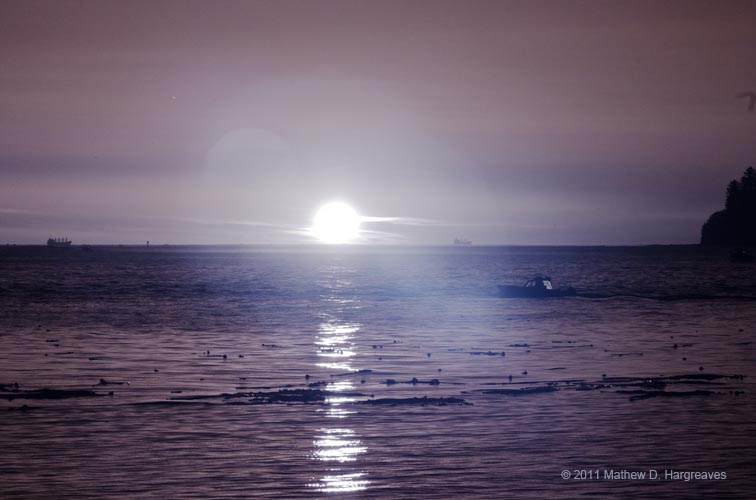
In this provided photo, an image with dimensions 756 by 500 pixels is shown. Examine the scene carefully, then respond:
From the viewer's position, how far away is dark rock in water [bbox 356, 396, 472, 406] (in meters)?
29.5

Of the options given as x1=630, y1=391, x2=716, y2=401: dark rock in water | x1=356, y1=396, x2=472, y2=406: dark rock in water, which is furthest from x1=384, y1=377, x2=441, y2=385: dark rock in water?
x1=630, y1=391, x2=716, y2=401: dark rock in water

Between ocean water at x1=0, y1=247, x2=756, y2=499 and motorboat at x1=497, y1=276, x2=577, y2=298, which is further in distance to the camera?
motorboat at x1=497, y1=276, x2=577, y2=298

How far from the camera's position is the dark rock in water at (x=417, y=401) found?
29484 mm

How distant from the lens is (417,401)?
29.8 m

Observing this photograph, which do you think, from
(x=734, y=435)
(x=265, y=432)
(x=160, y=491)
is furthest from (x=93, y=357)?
(x=734, y=435)

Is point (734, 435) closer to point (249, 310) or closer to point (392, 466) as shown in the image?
point (392, 466)

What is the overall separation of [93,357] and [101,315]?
3029cm

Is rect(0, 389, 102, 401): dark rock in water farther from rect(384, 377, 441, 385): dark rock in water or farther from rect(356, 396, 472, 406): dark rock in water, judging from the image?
rect(384, 377, 441, 385): dark rock in water

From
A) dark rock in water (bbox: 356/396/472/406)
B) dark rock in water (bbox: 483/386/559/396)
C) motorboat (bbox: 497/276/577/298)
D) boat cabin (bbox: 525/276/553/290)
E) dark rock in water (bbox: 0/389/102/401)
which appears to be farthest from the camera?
boat cabin (bbox: 525/276/553/290)

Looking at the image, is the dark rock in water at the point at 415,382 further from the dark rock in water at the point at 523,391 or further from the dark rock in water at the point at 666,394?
the dark rock in water at the point at 666,394

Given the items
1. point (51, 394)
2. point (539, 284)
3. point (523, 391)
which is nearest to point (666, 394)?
point (523, 391)

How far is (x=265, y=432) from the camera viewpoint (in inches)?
1006

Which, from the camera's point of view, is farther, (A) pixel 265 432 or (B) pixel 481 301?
(B) pixel 481 301

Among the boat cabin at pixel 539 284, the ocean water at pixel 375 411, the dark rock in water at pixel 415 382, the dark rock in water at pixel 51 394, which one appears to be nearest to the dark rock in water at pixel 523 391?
the ocean water at pixel 375 411
